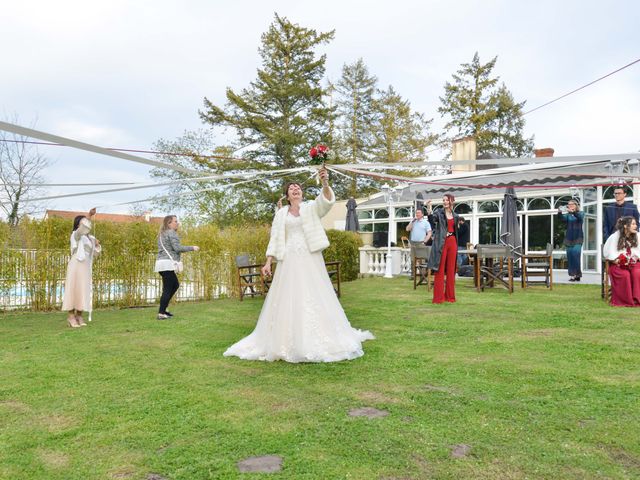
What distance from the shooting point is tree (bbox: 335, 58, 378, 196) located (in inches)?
1486

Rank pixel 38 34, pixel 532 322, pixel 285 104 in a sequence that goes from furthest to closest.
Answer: pixel 285 104, pixel 38 34, pixel 532 322

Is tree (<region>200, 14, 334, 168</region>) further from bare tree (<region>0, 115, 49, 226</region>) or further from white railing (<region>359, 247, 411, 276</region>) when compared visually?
white railing (<region>359, 247, 411, 276</region>)

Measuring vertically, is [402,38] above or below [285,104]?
below

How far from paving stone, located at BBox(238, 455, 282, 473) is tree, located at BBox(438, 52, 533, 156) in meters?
35.9

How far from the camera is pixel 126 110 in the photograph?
11750mm

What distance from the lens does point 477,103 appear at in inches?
1435

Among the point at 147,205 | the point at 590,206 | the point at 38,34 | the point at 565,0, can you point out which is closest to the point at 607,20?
the point at 565,0

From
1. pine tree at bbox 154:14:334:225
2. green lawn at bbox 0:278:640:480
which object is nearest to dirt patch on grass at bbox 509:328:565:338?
green lawn at bbox 0:278:640:480

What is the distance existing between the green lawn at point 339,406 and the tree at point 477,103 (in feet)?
105

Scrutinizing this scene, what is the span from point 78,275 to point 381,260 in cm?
1024

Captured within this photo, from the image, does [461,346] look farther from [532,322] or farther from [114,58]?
[114,58]

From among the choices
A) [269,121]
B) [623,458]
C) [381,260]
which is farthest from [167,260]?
[269,121]

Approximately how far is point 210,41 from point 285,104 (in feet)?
70.7

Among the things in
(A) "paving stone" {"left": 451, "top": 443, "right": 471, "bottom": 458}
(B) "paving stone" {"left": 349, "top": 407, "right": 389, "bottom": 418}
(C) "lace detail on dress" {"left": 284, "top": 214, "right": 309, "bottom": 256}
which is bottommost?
(B) "paving stone" {"left": 349, "top": 407, "right": 389, "bottom": 418}
